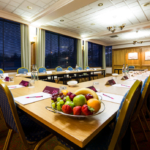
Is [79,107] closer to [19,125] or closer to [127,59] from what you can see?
[19,125]

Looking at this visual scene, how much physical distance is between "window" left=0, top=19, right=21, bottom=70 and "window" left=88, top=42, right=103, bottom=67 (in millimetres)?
5937

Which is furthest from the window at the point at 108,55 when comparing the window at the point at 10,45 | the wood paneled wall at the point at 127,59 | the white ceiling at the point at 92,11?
the window at the point at 10,45

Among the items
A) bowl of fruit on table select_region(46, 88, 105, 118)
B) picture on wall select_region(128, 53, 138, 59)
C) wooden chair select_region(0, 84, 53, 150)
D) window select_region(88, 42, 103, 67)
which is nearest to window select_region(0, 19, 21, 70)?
wooden chair select_region(0, 84, 53, 150)

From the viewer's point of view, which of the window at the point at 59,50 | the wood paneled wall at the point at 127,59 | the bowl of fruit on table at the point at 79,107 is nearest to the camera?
the bowl of fruit on table at the point at 79,107

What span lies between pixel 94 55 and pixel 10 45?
7075mm

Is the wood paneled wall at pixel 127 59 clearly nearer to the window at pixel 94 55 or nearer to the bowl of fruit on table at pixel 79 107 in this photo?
the window at pixel 94 55

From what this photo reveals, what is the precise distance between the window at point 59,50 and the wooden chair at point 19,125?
19.0 ft

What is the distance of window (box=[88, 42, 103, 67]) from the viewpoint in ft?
32.2

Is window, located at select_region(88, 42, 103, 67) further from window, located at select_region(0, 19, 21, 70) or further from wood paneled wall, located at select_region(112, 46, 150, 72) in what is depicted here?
window, located at select_region(0, 19, 21, 70)

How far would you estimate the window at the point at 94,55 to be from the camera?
9.80 metres

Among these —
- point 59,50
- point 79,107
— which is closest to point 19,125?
point 79,107

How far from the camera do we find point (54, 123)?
59 cm

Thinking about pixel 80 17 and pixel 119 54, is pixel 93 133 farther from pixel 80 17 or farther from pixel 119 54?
pixel 119 54

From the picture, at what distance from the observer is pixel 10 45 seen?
4.99 meters
